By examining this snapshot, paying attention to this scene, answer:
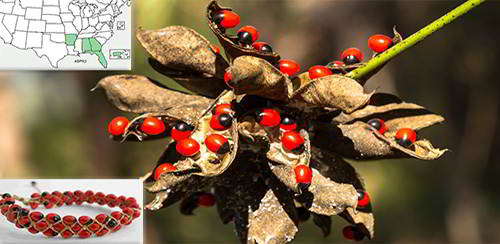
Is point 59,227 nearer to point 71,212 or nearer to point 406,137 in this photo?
point 71,212

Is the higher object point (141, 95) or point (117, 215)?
point (141, 95)

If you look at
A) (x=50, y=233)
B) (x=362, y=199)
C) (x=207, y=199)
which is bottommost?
(x=50, y=233)

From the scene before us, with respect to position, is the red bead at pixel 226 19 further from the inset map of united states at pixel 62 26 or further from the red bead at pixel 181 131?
the inset map of united states at pixel 62 26

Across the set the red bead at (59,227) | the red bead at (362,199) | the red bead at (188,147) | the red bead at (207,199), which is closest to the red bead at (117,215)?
the red bead at (59,227)

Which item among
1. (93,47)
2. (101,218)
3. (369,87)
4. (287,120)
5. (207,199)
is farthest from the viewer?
(369,87)

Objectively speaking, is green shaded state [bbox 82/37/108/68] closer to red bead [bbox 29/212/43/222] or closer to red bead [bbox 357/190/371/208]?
red bead [bbox 29/212/43/222]

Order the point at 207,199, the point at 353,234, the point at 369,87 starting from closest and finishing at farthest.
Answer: the point at 353,234 < the point at 207,199 < the point at 369,87

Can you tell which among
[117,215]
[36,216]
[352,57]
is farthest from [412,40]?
[36,216]
